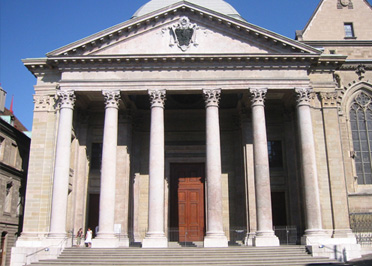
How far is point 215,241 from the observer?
2248 cm

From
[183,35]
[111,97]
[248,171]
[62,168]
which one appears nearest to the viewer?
[62,168]

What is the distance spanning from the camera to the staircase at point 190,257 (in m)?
20.2

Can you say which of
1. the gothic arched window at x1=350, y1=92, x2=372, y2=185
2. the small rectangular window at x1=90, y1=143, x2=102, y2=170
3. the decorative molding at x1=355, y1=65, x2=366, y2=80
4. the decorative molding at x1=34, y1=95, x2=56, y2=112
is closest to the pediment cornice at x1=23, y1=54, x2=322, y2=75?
the decorative molding at x1=34, y1=95, x2=56, y2=112

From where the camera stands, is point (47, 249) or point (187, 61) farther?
point (187, 61)

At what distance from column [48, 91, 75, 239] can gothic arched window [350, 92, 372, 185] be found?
67.6 ft

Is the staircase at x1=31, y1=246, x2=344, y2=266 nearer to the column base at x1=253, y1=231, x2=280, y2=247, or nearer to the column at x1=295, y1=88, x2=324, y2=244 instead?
the column base at x1=253, y1=231, x2=280, y2=247

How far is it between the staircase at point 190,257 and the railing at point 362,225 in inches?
229

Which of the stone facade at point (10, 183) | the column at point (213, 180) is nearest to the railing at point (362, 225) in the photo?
the column at point (213, 180)

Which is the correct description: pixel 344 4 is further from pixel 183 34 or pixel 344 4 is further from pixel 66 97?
pixel 66 97

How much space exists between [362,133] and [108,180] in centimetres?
1933

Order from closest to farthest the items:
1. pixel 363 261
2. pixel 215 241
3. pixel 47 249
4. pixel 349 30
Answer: pixel 363 261 < pixel 47 249 < pixel 215 241 < pixel 349 30

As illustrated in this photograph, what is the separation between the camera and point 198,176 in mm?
30859

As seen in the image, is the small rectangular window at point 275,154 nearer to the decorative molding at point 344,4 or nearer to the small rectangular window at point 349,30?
the small rectangular window at point 349,30

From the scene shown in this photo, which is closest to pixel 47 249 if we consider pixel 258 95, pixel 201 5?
pixel 258 95
